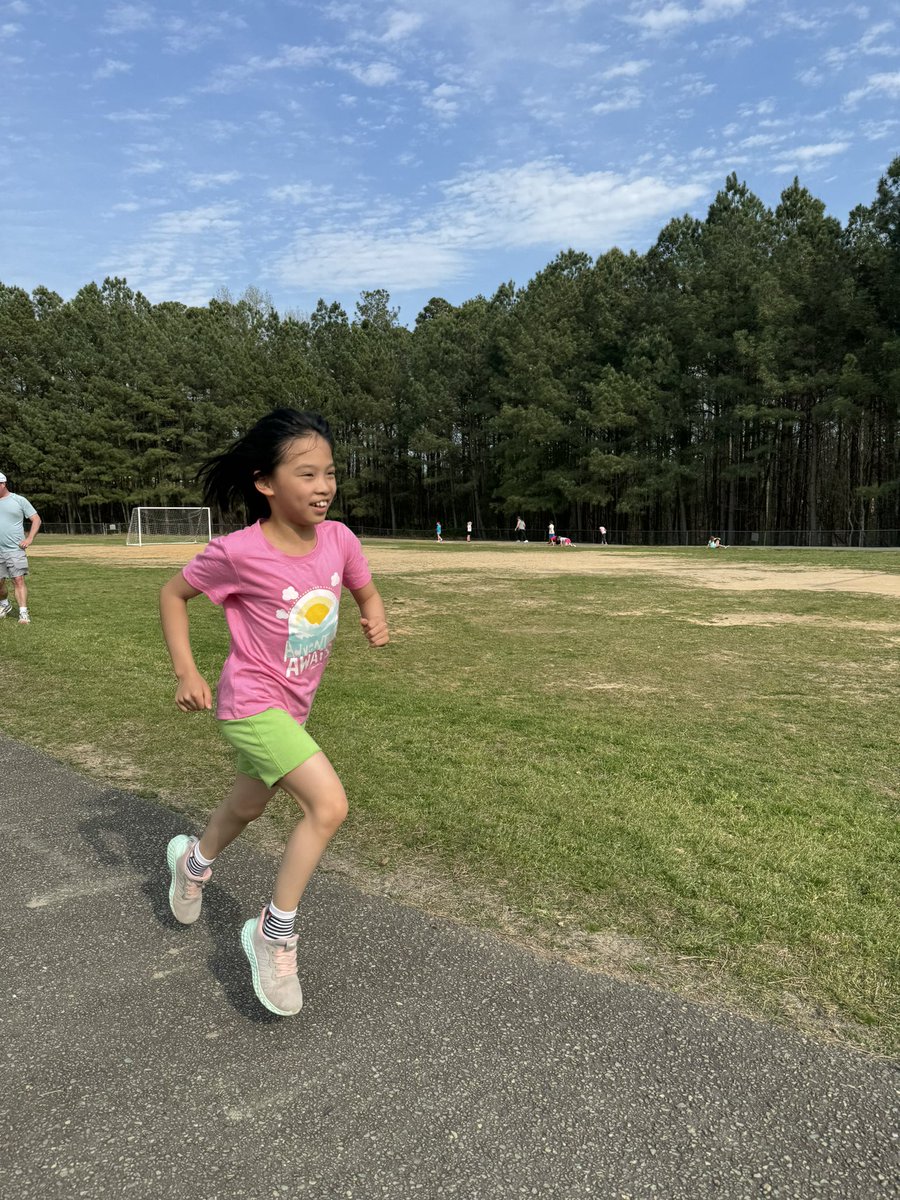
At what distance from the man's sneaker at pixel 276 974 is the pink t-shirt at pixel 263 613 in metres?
0.75

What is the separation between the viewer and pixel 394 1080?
225 centimetres

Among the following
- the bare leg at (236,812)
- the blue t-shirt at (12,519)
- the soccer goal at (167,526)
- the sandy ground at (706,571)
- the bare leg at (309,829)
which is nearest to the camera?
the bare leg at (309,829)

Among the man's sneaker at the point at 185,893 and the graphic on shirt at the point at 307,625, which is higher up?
the graphic on shirt at the point at 307,625

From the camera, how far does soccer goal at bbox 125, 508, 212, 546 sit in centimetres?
5116

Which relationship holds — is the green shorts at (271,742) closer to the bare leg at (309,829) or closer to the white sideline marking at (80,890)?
the bare leg at (309,829)

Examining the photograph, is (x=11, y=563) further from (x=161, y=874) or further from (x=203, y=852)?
(x=203, y=852)

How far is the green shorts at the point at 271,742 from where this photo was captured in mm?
2680

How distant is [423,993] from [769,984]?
3.86ft

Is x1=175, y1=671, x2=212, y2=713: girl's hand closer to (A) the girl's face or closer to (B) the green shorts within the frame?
(B) the green shorts

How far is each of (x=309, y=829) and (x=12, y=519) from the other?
1020cm

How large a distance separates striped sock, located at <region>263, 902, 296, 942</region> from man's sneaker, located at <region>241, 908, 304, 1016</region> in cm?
1

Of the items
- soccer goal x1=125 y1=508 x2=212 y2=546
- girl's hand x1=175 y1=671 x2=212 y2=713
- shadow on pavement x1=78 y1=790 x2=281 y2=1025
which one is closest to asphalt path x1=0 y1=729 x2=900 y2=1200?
shadow on pavement x1=78 y1=790 x2=281 y2=1025

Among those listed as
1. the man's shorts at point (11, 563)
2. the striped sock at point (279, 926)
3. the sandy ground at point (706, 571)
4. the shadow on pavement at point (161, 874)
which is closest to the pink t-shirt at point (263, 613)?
the striped sock at point (279, 926)

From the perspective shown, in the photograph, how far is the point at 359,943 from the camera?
119 inches
